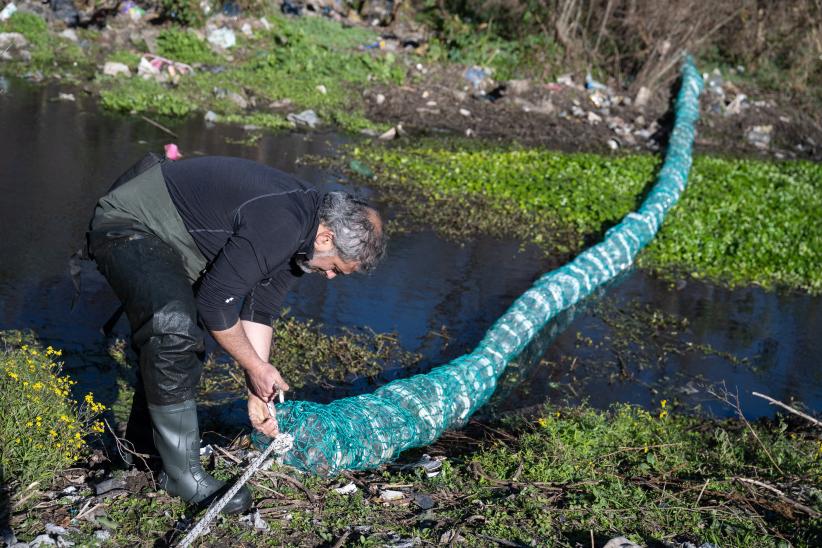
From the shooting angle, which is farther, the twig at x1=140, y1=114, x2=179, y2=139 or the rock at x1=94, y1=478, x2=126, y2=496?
the twig at x1=140, y1=114, x2=179, y2=139

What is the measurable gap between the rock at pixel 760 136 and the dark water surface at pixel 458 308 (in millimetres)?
8338

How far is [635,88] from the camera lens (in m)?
17.4

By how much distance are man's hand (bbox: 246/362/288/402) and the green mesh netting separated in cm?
55

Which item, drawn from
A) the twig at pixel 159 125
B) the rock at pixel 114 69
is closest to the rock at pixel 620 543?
the twig at pixel 159 125

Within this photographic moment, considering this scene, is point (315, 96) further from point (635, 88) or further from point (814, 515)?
point (814, 515)

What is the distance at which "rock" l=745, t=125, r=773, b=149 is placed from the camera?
1636 cm

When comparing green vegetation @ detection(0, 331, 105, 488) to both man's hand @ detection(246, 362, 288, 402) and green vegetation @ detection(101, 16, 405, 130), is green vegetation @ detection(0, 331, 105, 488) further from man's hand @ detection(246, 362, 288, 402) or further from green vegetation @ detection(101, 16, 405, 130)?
green vegetation @ detection(101, 16, 405, 130)

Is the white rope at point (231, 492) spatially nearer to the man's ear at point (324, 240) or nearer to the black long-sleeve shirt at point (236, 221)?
the black long-sleeve shirt at point (236, 221)

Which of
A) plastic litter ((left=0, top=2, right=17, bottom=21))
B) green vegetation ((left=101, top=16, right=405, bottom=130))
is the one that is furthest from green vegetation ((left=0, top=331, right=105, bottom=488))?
plastic litter ((left=0, top=2, right=17, bottom=21))

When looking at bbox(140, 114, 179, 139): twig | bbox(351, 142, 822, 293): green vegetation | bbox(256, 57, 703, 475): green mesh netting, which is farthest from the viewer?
bbox(140, 114, 179, 139): twig

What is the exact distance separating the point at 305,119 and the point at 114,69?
3.18m

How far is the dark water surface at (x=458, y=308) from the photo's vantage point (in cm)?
639

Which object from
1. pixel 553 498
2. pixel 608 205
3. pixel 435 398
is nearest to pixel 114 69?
pixel 608 205

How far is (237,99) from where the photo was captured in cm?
1341
